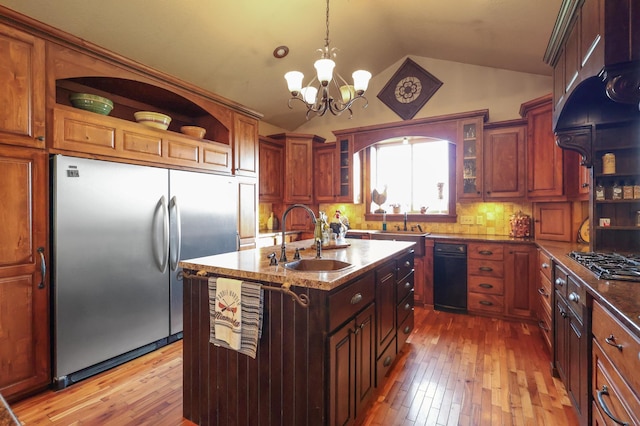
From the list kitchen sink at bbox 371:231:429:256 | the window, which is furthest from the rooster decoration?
Answer: kitchen sink at bbox 371:231:429:256

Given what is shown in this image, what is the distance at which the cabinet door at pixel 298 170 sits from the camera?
507cm

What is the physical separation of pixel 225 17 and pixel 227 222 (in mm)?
1999

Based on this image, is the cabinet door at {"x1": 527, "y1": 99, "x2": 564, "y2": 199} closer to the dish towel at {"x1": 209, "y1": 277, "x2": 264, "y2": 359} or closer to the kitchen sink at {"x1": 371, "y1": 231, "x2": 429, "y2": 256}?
the kitchen sink at {"x1": 371, "y1": 231, "x2": 429, "y2": 256}

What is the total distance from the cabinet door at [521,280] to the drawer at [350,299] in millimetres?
2295

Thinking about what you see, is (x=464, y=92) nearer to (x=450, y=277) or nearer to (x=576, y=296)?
(x=450, y=277)

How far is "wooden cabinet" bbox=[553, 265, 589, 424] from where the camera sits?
1569 mm

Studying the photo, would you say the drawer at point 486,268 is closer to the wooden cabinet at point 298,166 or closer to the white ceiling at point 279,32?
the white ceiling at point 279,32

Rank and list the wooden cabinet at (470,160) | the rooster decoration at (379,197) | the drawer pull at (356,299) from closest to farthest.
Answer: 1. the drawer pull at (356,299)
2. the wooden cabinet at (470,160)
3. the rooster decoration at (379,197)

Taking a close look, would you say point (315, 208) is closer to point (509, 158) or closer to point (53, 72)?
point (509, 158)

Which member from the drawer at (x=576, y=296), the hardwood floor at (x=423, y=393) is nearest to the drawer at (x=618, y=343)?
the drawer at (x=576, y=296)

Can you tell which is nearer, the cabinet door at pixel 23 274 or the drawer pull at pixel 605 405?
the drawer pull at pixel 605 405

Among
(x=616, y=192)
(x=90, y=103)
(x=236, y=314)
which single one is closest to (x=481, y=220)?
(x=616, y=192)

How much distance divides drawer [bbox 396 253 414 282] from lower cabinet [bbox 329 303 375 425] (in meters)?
0.62

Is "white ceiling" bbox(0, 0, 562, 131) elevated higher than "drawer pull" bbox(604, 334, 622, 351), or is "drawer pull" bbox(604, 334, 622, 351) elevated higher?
"white ceiling" bbox(0, 0, 562, 131)
